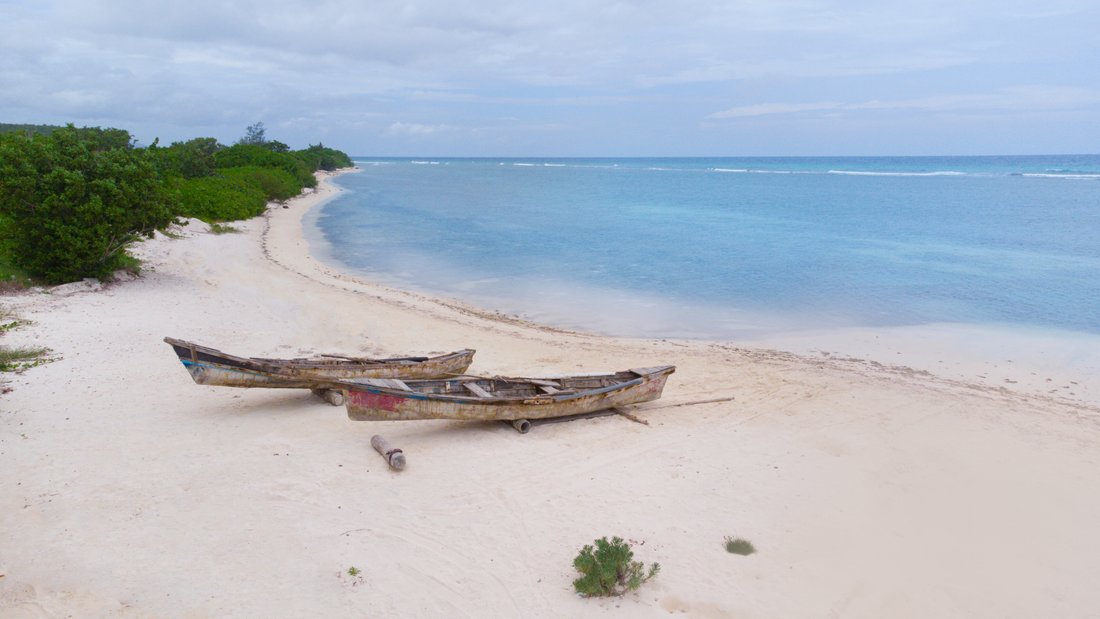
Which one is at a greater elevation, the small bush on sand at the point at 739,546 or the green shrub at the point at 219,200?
the green shrub at the point at 219,200

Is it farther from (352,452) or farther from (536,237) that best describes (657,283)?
(352,452)

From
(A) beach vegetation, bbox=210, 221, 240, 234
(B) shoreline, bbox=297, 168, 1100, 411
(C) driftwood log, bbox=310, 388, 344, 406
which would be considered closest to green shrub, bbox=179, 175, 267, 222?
(A) beach vegetation, bbox=210, 221, 240, 234

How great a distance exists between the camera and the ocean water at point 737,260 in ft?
56.2

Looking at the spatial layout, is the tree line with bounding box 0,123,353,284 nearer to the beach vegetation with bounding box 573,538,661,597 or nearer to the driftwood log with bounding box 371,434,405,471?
the driftwood log with bounding box 371,434,405,471

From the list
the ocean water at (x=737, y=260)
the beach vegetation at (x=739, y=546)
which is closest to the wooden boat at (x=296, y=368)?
the beach vegetation at (x=739, y=546)

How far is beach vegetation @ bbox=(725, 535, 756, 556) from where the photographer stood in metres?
6.46

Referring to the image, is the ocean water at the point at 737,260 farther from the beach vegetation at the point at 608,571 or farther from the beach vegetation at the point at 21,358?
the beach vegetation at the point at 608,571

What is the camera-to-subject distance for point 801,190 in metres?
66.7

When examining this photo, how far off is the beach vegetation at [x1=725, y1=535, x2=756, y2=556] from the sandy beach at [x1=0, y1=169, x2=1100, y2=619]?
12 cm

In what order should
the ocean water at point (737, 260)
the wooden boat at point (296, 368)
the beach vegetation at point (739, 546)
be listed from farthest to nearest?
the ocean water at point (737, 260)
the wooden boat at point (296, 368)
the beach vegetation at point (739, 546)

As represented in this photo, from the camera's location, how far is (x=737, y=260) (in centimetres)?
2575

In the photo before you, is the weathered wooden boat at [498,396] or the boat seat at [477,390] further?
the boat seat at [477,390]

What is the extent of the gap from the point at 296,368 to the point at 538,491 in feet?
12.6

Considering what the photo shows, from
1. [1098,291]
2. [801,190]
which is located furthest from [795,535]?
[801,190]
